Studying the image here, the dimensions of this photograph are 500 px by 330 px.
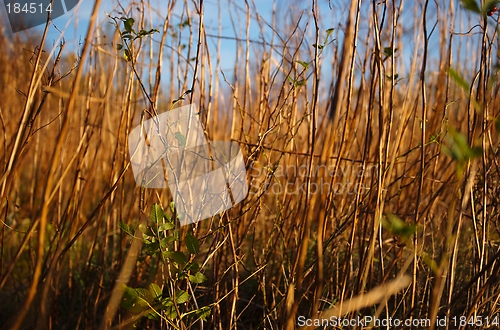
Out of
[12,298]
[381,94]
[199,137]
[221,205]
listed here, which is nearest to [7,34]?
[12,298]

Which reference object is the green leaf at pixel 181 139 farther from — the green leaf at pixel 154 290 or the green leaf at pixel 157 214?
the green leaf at pixel 154 290

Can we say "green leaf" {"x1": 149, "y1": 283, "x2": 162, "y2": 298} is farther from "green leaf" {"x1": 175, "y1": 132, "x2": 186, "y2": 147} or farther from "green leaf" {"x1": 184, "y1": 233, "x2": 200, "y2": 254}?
"green leaf" {"x1": 175, "y1": 132, "x2": 186, "y2": 147}

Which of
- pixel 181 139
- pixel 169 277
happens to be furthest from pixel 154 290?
pixel 181 139

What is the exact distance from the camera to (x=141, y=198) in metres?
0.85

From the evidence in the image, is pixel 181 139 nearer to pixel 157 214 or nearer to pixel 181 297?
pixel 157 214

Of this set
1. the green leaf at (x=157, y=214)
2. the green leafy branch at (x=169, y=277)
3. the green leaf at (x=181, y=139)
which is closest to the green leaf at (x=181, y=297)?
the green leafy branch at (x=169, y=277)

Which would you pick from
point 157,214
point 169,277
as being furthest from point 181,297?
point 157,214

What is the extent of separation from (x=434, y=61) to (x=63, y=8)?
137cm

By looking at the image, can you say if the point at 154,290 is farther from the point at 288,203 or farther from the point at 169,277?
the point at 288,203

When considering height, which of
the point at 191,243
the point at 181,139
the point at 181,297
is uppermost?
the point at 181,139

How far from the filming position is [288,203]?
94 cm

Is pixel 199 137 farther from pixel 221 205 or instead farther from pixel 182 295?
pixel 182 295

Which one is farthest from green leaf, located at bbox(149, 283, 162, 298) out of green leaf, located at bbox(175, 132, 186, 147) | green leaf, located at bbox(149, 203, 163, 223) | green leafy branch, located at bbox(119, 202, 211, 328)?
green leaf, located at bbox(175, 132, 186, 147)

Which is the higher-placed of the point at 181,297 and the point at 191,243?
the point at 191,243
